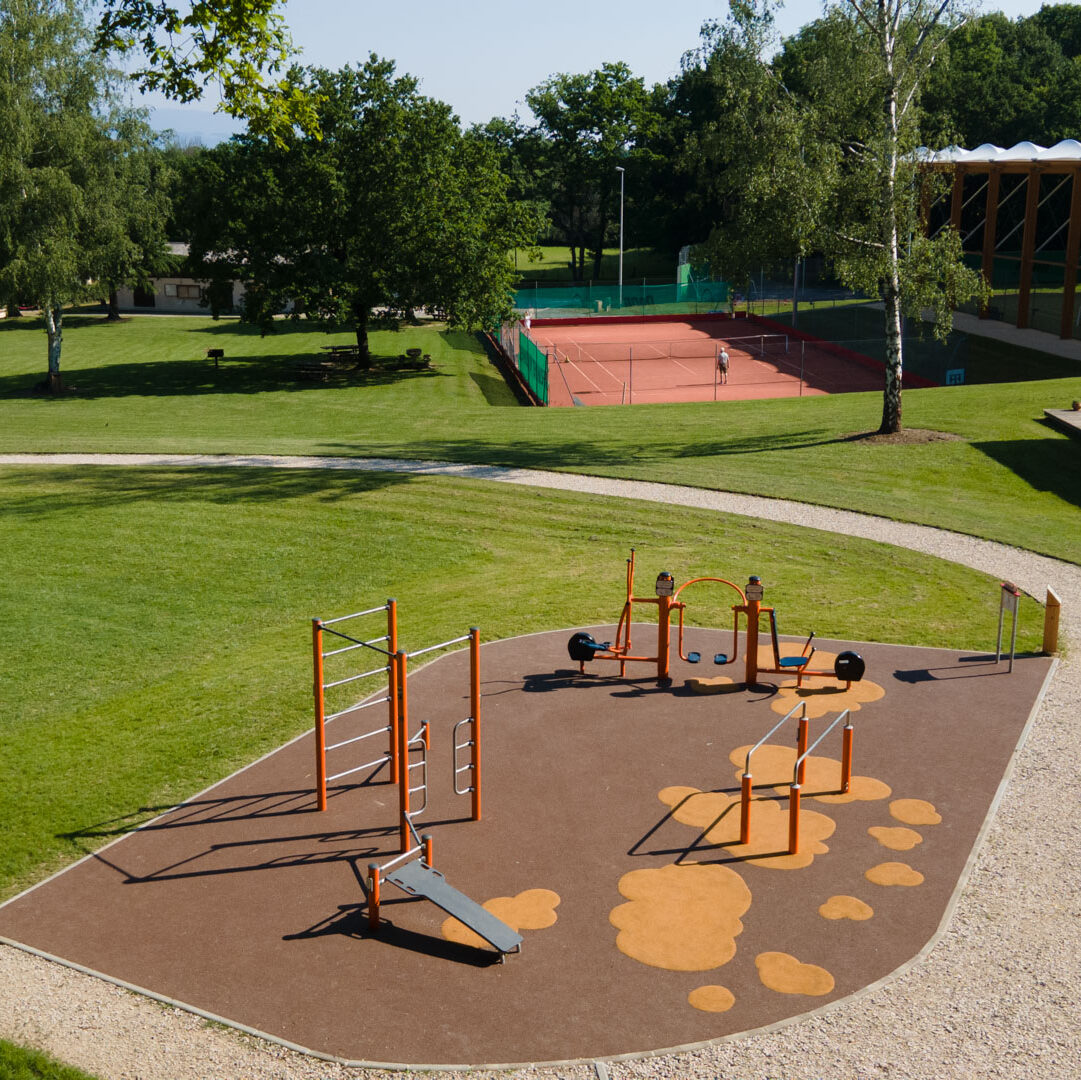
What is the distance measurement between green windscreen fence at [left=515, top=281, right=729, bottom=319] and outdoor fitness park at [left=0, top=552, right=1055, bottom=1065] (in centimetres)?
5694

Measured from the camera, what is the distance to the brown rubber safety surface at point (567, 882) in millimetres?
8672

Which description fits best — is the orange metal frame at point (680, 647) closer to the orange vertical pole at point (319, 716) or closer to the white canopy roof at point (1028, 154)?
the orange vertical pole at point (319, 716)

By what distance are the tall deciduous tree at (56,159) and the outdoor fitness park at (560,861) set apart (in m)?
33.2

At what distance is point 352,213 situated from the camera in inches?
1813

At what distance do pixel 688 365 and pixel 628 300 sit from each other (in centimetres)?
2124

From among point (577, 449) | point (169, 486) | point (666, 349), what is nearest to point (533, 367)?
point (666, 349)

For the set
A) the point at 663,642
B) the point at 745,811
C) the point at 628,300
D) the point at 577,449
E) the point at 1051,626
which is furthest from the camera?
the point at 628,300

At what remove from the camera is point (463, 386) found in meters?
47.2

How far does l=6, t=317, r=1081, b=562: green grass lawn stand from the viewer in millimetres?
25203

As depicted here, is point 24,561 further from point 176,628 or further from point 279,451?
point 279,451

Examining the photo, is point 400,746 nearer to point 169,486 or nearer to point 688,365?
point 169,486

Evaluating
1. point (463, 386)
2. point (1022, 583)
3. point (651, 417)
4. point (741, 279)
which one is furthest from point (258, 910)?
point (463, 386)

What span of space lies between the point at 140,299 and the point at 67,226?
4286 centimetres

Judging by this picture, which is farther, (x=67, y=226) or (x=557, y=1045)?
(x=67, y=226)
